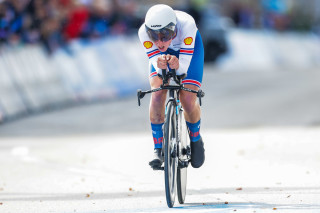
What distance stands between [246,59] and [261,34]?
2321mm

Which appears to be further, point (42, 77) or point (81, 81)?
point (81, 81)

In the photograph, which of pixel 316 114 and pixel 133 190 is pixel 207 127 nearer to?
pixel 316 114

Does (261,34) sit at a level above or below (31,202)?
above

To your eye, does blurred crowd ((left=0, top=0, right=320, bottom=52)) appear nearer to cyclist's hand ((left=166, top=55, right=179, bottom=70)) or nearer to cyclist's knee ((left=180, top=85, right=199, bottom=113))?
cyclist's knee ((left=180, top=85, right=199, bottom=113))

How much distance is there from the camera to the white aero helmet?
22.8 ft

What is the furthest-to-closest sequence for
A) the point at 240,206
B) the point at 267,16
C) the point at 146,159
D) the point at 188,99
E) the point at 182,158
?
the point at 267,16 → the point at 146,159 → the point at 182,158 → the point at 188,99 → the point at 240,206

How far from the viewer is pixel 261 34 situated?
107ft

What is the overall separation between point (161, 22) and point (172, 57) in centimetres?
34

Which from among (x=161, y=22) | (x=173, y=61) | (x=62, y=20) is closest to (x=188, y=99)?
(x=173, y=61)

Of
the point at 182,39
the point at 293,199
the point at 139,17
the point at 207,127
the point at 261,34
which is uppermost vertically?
the point at 261,34

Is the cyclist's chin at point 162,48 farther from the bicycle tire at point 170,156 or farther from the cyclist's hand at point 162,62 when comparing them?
the bicycle tire at point 170,156

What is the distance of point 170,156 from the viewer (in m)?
7.01

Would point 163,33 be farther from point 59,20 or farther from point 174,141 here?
point 59,20

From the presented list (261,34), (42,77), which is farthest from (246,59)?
(42,77)
